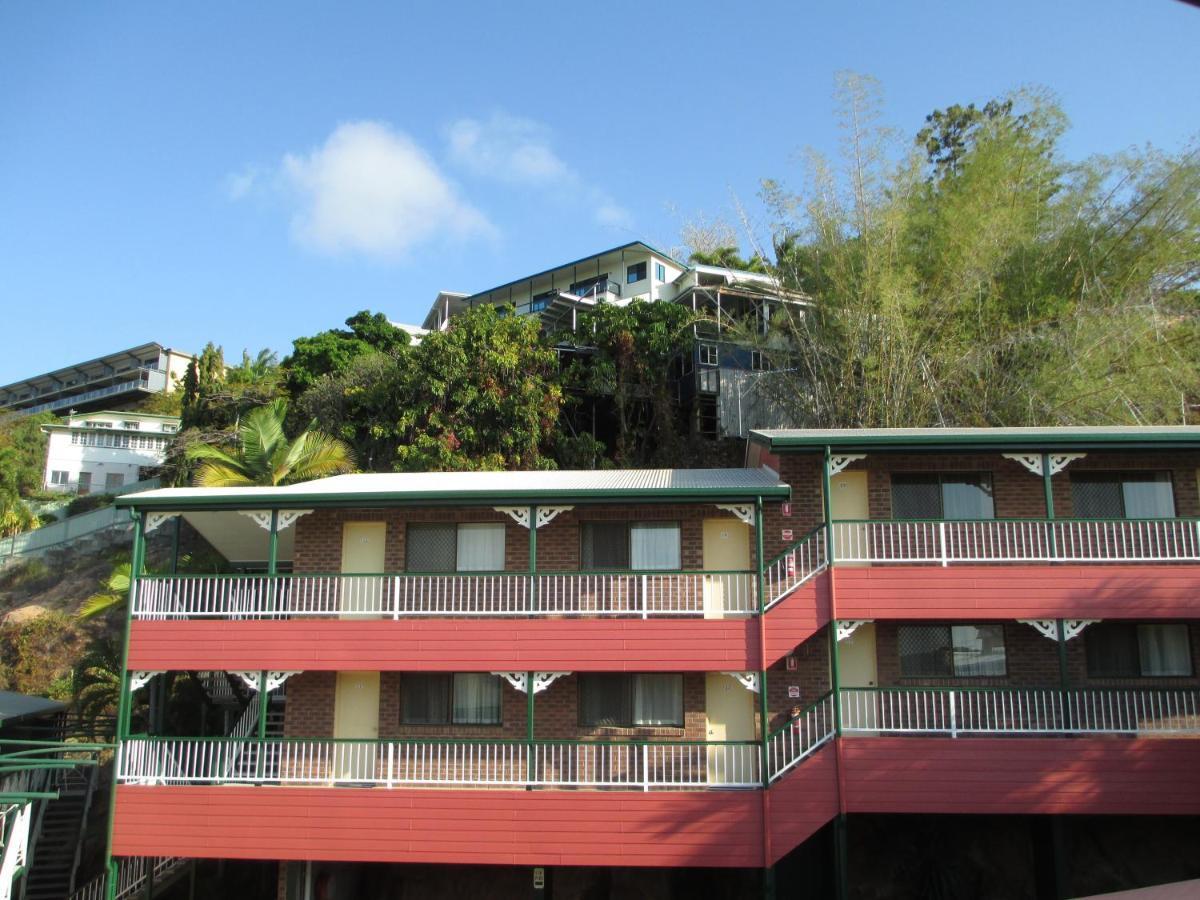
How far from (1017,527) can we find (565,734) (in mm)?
8546

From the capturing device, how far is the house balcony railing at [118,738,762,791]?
53.0 ft

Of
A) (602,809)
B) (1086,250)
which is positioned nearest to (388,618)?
(602,809)

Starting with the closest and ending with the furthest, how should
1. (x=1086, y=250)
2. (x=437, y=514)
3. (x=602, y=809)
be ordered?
(x=602, y=809)
(x=437, y=514)
(x=1086, y=250)

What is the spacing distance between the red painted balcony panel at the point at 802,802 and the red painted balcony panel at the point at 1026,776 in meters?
0.28

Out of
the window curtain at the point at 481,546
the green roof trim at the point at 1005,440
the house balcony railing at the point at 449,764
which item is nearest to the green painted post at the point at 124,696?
the house balcony railing at the point at 449,764

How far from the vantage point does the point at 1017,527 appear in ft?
56.7

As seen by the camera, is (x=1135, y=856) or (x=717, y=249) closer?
(x=1135, y=856)

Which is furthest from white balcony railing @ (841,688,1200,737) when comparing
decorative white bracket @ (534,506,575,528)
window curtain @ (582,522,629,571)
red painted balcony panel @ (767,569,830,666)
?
decorative white bracket @ (534,506,575,528)

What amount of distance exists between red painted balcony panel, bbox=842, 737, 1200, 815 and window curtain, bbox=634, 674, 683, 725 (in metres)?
3.11

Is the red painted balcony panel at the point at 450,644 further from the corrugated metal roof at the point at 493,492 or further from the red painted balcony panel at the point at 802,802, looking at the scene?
the corrugated metal roof at the point at 493,492

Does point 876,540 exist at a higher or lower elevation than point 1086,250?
lower

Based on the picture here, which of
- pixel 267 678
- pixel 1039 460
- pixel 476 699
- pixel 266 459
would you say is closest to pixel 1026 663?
pixel 1039 460

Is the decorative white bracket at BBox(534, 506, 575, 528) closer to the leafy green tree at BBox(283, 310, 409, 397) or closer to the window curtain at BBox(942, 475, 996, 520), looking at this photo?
the window curtain at BBox(942, 475, 996, 520)

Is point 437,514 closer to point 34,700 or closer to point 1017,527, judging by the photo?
point 1017,527
